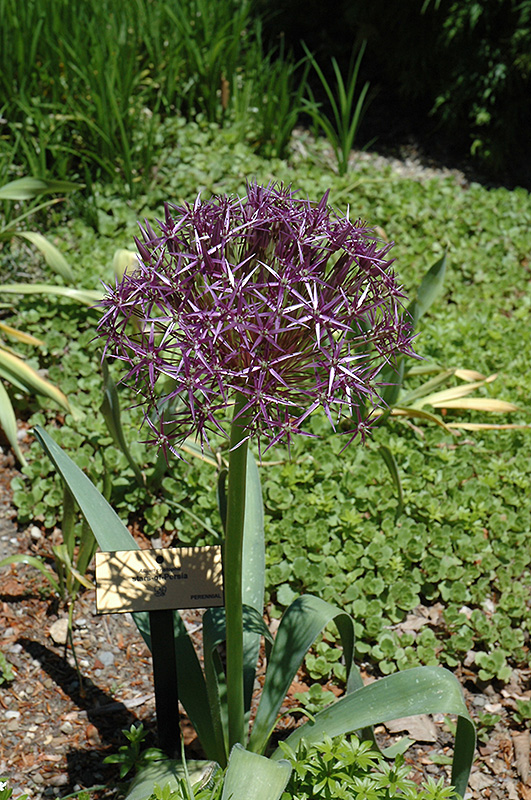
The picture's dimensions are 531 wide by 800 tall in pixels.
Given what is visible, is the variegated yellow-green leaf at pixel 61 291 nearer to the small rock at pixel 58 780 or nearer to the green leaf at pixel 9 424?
the green leaf at pixel 9 424

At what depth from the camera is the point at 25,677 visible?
83.2 inches

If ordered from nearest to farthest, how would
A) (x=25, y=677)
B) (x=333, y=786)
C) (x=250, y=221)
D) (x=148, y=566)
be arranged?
(x=250, y=221)
(x=333, y=786)
(x=148, y=566)
(x=25, y=677)

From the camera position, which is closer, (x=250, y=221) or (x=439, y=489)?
(x=250, y=221)

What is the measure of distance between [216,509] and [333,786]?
1.21 metres

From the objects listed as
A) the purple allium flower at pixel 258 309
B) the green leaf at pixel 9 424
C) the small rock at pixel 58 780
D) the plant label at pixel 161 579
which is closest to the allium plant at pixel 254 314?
the purple allium flower at pixel 258 309

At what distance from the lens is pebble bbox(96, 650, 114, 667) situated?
2203mm

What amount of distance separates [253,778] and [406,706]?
38cm

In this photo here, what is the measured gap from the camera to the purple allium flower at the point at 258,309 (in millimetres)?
1159

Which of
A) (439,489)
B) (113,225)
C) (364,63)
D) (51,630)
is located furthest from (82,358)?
(364,63)

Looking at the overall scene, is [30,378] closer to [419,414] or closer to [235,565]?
[419,414]

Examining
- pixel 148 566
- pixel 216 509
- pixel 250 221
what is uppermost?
pixel 250 221

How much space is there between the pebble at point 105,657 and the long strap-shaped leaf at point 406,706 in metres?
Result: 0.81

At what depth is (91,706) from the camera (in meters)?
2.07

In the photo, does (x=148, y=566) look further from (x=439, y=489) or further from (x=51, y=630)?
(x=439, y=489)
